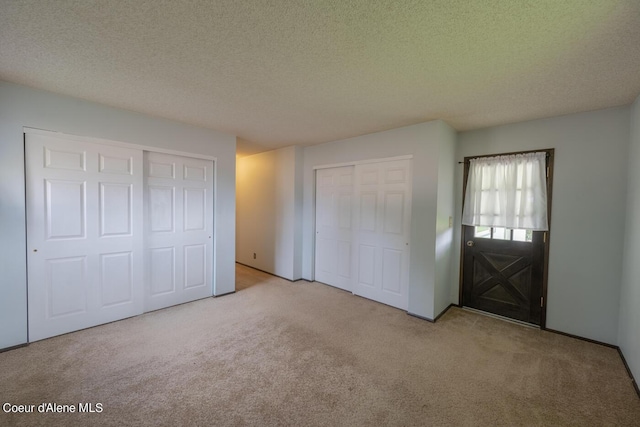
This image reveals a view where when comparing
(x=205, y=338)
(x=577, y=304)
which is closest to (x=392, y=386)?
(x=205, y=338)

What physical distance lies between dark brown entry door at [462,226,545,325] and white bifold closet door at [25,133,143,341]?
4337 mm

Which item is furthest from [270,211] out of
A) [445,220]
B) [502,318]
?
[502,318]

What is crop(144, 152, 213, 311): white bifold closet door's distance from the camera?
3227 millimetres

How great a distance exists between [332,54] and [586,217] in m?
3.19

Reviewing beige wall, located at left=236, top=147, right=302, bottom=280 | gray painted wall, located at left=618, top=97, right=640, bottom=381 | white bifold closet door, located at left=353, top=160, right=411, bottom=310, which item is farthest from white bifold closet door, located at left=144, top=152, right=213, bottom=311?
gray painted wall, located at left=618, top=97, right=640, bottom=381

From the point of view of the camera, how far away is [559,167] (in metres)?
2.87

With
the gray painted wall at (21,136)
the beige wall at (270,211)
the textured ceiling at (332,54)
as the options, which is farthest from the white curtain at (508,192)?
the gray painted wall at (21,136)

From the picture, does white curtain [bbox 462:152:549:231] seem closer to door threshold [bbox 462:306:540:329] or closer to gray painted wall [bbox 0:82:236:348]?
door threshold [bbox 462:306:540:329]

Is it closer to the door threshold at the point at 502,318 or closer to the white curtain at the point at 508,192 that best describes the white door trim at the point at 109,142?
the white curtain at the point at 508,192

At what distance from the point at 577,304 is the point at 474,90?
2.62 metres

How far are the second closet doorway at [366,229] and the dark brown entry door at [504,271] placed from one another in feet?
3.06

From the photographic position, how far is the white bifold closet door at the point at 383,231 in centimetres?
343

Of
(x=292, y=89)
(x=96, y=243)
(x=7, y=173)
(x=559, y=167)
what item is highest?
(x=292, y=89)

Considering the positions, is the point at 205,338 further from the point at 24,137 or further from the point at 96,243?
the point at 24,137
